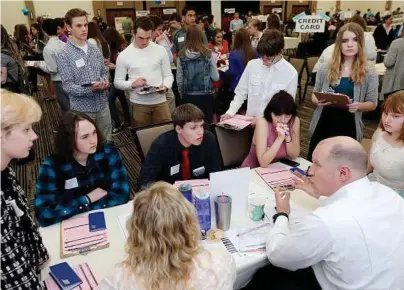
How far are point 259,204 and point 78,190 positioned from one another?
40.1 inches

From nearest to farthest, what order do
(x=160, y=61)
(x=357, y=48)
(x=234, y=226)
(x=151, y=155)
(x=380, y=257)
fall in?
(x=380, y=257) < (x=234, y=226) < (x=151, y=155) < (x=357, y=48) < (x=160, y=61)

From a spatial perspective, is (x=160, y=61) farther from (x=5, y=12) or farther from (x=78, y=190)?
(x=5, y=12)

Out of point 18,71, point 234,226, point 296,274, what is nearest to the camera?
point 296,274

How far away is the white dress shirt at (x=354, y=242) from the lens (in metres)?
1.27

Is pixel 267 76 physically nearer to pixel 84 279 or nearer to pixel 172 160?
pixel 172 160

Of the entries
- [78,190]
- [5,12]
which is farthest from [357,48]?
[5,12]

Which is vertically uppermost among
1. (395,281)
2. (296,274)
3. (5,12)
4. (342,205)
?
(5,12)

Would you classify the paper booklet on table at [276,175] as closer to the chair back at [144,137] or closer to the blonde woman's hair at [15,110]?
the chair back at [144,137]

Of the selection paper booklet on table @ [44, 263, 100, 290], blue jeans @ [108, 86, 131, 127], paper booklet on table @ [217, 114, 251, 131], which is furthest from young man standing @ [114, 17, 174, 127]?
paper booklet on table @ [44, 263, 100, 290]

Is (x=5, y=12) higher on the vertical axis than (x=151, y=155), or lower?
higher

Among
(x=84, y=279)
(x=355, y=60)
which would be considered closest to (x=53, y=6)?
(x=355, y=60)

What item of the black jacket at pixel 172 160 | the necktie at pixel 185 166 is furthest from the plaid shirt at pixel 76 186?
the necktie at pixel 185 166

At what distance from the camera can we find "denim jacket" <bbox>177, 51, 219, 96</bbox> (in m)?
3.75

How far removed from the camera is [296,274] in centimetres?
153
